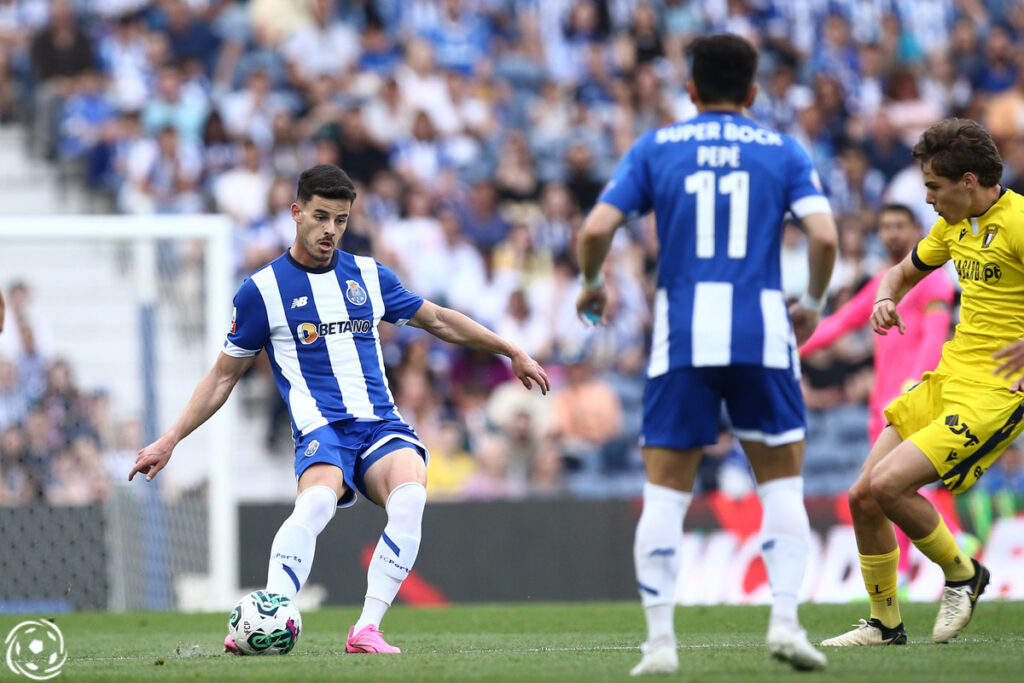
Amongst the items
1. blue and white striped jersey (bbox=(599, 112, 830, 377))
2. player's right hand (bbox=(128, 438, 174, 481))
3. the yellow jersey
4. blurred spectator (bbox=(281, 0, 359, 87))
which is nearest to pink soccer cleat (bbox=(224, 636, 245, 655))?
player's right hand (bbox=(128, 438, 174, 481))

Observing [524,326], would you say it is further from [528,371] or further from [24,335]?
[528,371]

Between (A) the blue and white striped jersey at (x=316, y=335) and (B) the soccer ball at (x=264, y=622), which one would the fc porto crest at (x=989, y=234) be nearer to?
(A) the blue and white striped jersey at (x=316, y=335)

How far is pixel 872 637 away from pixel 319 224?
328cm

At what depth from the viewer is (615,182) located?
17.4 ft

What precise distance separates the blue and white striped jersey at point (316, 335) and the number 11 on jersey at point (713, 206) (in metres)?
2.29

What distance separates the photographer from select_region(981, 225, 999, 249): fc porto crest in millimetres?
6441

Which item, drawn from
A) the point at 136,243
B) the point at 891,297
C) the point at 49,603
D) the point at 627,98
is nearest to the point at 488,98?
the point at 627,98

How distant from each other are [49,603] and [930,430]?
7637 mm

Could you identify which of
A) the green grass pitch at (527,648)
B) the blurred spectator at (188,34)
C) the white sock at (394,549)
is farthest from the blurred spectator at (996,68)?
the white sock at (394,549)

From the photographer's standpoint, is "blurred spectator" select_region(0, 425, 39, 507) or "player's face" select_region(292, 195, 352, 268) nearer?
"player's face" select_region(292, 195, 352, 268)

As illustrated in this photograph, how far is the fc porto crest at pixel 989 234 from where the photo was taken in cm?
644

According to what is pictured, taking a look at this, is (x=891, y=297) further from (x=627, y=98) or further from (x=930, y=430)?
(x=627, y=98)

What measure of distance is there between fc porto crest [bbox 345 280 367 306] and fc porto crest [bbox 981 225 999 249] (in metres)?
2.97

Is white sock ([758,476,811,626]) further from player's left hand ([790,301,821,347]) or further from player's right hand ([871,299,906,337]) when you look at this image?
player's right hand ([871,299,906,337])
